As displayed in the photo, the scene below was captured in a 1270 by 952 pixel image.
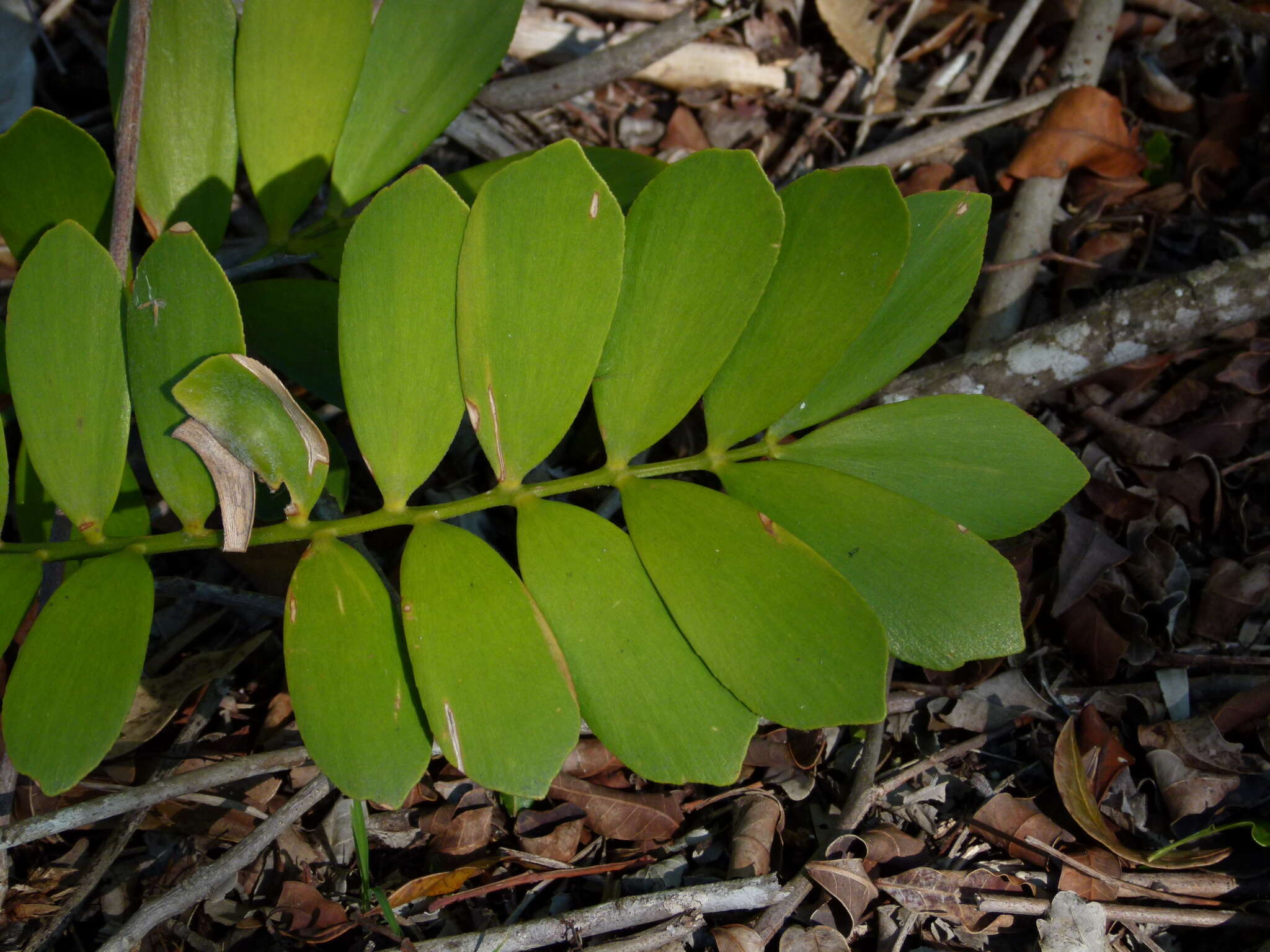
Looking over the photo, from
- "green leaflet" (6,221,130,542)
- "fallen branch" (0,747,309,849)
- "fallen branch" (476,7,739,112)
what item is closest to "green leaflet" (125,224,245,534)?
"green leaflet" (6,221,130,542)

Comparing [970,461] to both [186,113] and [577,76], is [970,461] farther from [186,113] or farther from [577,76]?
[577,76]

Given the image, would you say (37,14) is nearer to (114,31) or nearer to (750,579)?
(114,31)

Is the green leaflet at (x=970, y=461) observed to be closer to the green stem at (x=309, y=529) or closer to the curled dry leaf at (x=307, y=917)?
the green stem at (x=309, y=529)

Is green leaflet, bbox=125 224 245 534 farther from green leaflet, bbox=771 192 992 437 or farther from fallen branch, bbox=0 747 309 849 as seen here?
green leaflet, bbox=771 192 992 437

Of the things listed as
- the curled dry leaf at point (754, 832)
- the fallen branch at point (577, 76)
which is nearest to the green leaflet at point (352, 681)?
the curled dry leaf at point (754, 832)

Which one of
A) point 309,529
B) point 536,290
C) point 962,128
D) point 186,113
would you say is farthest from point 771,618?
point 962,128

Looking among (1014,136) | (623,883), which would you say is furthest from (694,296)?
(1014,136)
